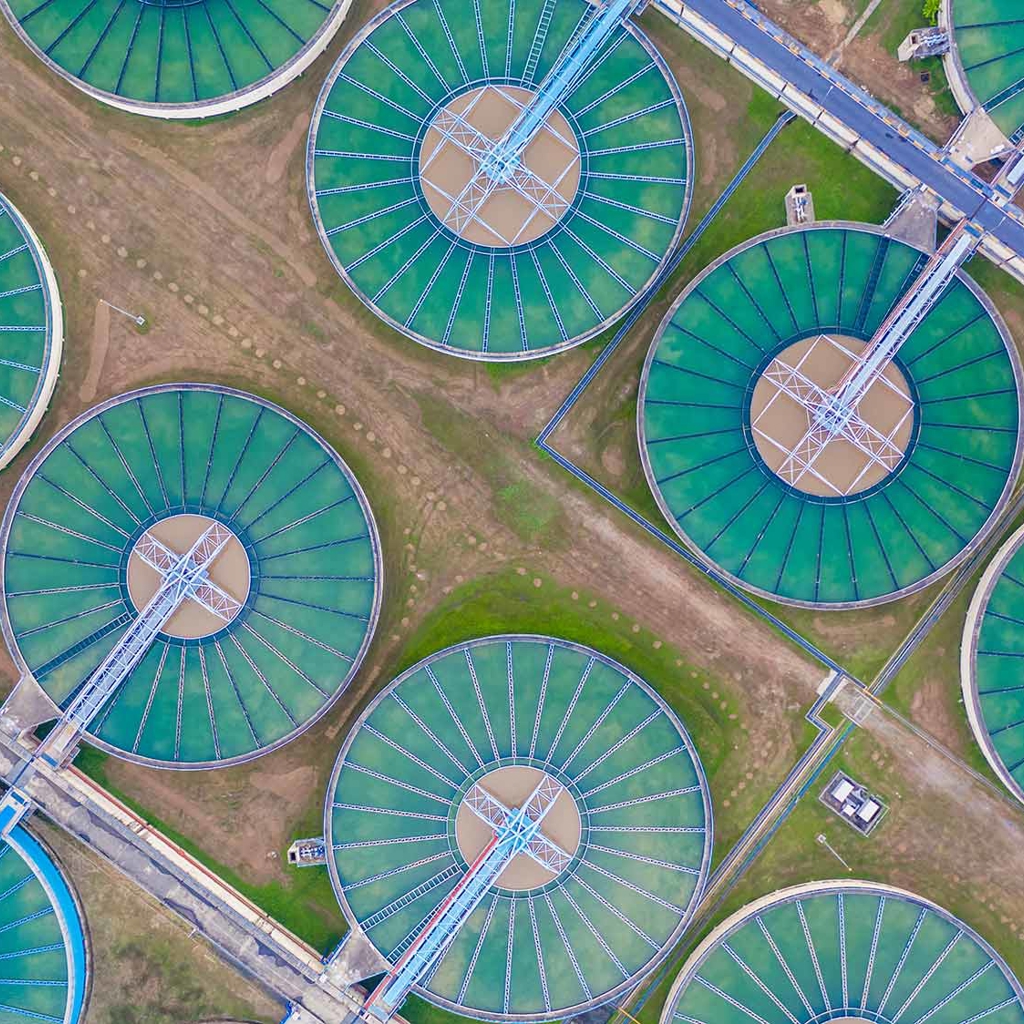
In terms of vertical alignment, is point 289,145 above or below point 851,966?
above

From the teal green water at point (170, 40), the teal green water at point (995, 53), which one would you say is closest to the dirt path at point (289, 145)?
the teal green water at point (170, 40)

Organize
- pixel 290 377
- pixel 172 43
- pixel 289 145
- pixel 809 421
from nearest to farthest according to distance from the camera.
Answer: pixel 809 421
pixel 172 43
pixel 289 145
pixel 290 377

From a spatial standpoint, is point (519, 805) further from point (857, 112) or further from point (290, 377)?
point (857, 112)

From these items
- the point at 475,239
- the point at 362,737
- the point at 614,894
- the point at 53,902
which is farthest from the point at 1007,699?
the point at 53,902

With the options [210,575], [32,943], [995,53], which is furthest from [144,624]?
[995,53]

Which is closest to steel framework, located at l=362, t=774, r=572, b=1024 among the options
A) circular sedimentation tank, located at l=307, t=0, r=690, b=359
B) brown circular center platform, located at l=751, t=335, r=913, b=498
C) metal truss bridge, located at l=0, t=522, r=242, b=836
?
metal truss bridge, located at l=0, t=522, r=242, b=836

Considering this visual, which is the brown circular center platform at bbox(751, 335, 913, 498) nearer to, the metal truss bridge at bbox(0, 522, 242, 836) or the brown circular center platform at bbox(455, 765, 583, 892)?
the brown circular center platform at bbox(455, 765, 583, 892)

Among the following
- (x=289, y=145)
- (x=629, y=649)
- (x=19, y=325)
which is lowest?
(x=19, y=325)

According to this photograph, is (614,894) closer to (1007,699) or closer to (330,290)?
(1007,699)
